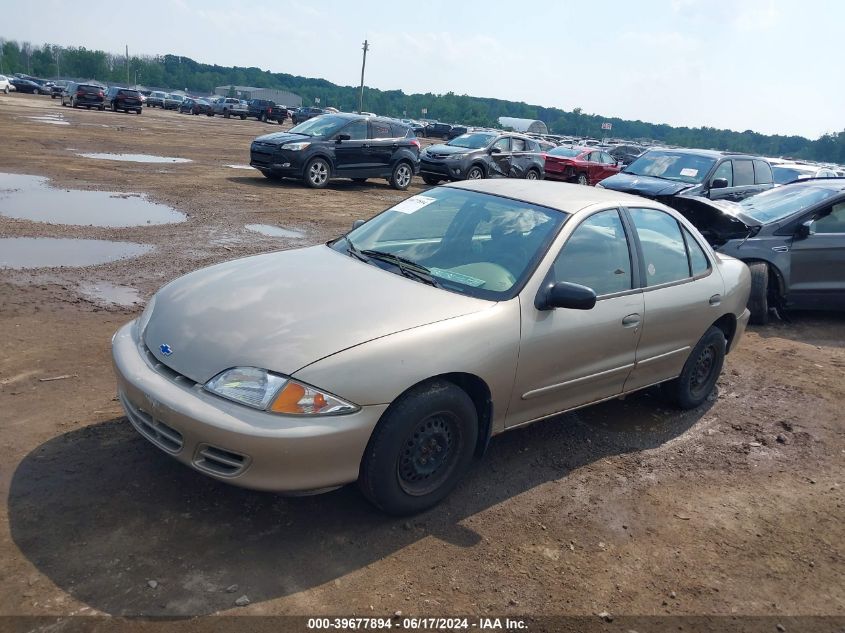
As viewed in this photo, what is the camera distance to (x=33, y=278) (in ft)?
23.3

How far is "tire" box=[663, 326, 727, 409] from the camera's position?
17.4 feet

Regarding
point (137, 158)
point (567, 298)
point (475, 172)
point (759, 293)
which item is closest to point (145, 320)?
point (567, 298)

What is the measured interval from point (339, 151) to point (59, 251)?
9.74m

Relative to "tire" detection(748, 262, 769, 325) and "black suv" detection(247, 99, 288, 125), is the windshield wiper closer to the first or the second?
"tire" detection(748, 262, 769, 325)

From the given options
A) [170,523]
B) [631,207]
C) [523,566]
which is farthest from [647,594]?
[631,207]

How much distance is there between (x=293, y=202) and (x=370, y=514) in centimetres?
1112

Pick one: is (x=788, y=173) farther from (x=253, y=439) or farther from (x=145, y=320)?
(x=253, y=439)

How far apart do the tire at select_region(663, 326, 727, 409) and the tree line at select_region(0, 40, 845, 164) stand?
121 metres

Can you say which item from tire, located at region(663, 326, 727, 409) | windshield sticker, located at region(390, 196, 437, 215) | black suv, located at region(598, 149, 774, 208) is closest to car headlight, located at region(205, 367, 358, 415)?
windshield sticker, located at region(390, 196, 437, 215)

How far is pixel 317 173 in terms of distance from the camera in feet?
55.4

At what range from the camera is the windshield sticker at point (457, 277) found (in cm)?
402

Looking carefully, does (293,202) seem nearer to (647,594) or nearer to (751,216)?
(751,216)

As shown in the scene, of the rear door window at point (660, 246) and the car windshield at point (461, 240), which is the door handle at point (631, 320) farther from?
the car windshield at point (461, 240)

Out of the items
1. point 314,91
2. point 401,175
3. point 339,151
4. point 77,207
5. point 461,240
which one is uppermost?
point 314,91
